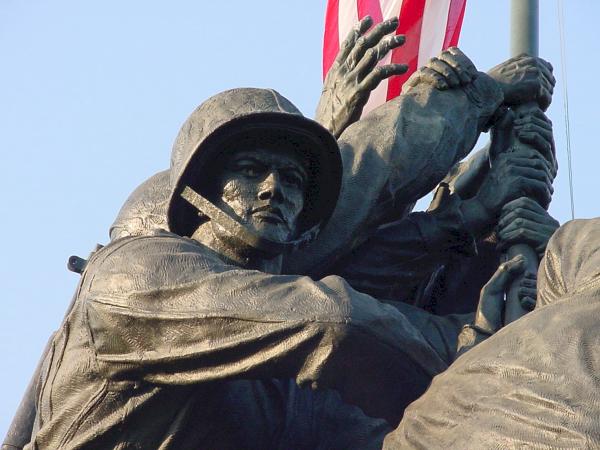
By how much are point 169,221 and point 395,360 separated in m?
1.56

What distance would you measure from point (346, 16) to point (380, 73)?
3.89 m

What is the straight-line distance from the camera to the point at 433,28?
1563 centimetres

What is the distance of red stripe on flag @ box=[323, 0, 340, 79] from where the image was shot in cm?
1609

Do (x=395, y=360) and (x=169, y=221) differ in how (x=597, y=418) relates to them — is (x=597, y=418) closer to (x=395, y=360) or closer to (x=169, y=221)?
(x=395, y=360)

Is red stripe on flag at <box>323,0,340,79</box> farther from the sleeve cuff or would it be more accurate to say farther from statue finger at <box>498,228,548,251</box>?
statue finger at <box>498,228,548,251</box>

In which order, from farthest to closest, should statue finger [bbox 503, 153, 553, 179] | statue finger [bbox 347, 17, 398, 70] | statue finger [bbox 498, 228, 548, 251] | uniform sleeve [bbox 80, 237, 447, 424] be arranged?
statue finger [bbox 347, 17, 398, 70] < statue finger [bbox 503, 153, 553, 179] < statue finger [bbox 498, 228, 548, 251] < uniform sleeve [bbox 80, 237, 447, 424]

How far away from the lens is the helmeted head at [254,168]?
1114 centimetres

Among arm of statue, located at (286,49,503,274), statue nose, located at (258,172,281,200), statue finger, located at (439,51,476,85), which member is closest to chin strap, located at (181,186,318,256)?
statue nose, located at (258,172,281,200)

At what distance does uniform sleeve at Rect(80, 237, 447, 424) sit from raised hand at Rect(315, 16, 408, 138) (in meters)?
2.02

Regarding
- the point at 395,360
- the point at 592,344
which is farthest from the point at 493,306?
the point at 592,344

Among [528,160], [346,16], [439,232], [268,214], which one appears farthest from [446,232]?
[346,16]

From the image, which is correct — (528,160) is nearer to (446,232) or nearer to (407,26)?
(446,232)

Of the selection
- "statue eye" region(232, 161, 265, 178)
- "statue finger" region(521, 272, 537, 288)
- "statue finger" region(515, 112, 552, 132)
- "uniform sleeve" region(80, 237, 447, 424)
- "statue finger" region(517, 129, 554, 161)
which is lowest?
"uniform sleeve" region(80, 237, 447, 424)

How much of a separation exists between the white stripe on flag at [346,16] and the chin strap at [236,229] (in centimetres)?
490
